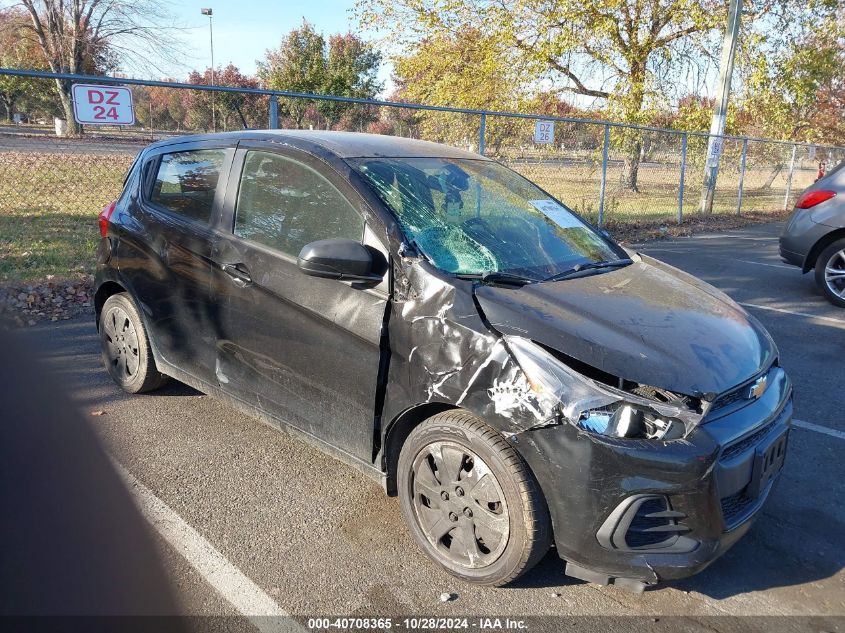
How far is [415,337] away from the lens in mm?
2701

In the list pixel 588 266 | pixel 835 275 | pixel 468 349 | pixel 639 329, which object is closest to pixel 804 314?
pixel 835 275

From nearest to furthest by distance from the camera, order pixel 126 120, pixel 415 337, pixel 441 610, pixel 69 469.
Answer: pixel 69 469 → pixel 441 610 → pixel 415 337 → pixel 126 120

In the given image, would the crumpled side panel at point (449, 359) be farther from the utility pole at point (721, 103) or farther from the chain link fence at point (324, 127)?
the utility pole at point (721, 103)

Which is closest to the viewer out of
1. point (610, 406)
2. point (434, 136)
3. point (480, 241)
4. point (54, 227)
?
point (610, 406)

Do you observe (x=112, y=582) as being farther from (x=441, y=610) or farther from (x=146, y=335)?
(x=146, y=335)

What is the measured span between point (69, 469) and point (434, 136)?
12.0 m

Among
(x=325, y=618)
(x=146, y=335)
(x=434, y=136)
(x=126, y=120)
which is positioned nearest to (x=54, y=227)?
(x=126, y=120)

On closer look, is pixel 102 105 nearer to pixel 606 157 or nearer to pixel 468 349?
pixel 468 349

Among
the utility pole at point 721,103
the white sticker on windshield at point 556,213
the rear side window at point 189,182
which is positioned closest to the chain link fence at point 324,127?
the utility pole at point 721,103

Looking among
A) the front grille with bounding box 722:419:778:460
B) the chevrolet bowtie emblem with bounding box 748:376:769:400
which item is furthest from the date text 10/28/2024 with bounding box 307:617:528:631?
the chevrolet bowtie emblem with bounding box 748:376:769:400

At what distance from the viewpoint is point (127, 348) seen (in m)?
4.26

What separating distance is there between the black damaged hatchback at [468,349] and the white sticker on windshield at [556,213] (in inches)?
1.0

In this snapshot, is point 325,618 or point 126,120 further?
point 126,120

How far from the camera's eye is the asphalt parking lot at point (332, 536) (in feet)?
8.46
